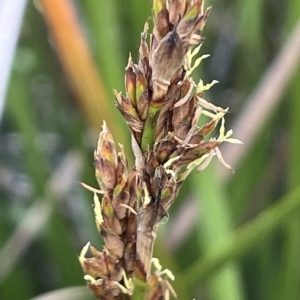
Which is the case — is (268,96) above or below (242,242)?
above

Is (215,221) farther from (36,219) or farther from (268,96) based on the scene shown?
(36,219)

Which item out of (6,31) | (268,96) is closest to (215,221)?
(268,96)

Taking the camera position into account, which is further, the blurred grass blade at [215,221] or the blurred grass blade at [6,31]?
the blurred grass blade at [215,221]

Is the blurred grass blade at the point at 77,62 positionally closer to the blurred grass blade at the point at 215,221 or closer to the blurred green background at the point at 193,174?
the blurred green background at the point at 193,174

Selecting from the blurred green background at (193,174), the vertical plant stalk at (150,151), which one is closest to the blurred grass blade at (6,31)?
the blurred green background at (193,174)

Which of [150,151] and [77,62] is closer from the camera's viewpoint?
[150,151]

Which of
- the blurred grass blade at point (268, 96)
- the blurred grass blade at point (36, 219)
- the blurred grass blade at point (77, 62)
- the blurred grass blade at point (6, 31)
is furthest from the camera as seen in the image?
the blurred grass blade at point (36, 219)

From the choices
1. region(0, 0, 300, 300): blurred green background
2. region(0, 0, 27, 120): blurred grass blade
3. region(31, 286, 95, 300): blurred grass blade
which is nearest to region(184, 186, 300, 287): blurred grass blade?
region(0, 0, 300, 300): blurred green background
